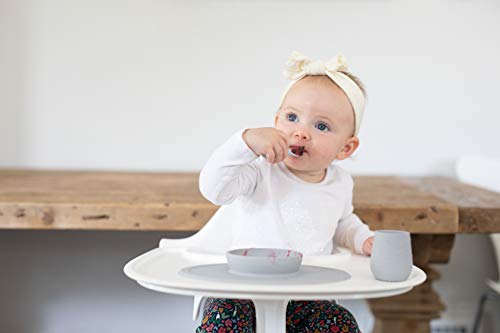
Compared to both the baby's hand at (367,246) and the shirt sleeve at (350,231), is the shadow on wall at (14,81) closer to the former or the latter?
the shirt sleeve at (350,231)

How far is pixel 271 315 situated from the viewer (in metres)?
1.21

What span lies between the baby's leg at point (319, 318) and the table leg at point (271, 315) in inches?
6.5


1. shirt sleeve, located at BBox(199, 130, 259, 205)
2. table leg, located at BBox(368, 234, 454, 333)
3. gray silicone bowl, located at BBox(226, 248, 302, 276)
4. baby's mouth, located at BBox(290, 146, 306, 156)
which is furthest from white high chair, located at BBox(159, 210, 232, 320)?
table leg, located at BBox(368, 234, 454, 333)

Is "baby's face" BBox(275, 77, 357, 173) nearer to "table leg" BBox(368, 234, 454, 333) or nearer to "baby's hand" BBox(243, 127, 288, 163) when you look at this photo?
"baby's hand" BBox(243, 127, 288, 163)

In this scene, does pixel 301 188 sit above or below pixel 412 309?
above

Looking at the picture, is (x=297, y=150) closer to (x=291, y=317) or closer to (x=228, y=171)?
(x=228, y=171)

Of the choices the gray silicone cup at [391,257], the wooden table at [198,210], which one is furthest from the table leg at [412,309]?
the gray silicone cup at [391,257]

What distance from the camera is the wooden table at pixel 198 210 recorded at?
5.86 ft

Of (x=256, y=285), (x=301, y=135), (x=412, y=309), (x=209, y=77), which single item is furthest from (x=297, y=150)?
(x=209, y=77)

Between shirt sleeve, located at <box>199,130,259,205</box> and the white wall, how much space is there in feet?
3.80

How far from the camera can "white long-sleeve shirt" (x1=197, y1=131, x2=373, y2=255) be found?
140 cm

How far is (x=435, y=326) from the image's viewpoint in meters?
2.62

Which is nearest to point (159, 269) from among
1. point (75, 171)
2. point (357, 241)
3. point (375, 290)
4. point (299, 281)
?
point (299, 281)

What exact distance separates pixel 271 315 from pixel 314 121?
456mm
